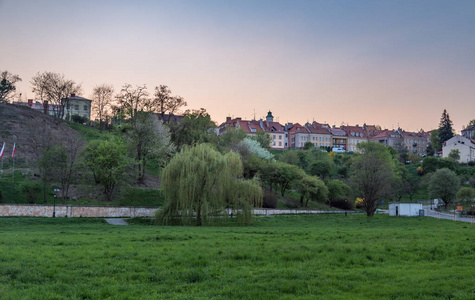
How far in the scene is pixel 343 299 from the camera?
8391 millimetres

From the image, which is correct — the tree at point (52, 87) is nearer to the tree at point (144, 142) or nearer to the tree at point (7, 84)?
the tree at point (7, 84)

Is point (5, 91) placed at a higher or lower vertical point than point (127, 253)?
higher

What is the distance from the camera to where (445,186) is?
65125 mm

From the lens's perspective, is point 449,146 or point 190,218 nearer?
point 190,218

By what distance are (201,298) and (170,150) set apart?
5219 centimetres

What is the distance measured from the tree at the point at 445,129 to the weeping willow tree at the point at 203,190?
424 feet

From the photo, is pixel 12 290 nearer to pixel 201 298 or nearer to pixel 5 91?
pixel 201 298

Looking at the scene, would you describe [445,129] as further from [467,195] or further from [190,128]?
[190,128]

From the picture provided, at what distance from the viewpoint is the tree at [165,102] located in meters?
69.4

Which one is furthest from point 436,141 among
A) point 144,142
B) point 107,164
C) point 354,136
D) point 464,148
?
point 107,164

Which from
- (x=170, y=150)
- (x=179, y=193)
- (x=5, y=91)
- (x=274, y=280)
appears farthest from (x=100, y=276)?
(x=5, y=91)

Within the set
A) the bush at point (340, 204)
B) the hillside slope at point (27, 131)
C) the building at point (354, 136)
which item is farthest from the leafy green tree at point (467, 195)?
the building at point (354, 136)

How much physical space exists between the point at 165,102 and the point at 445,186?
51064mm

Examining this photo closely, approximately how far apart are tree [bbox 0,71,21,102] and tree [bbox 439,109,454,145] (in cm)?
13528
